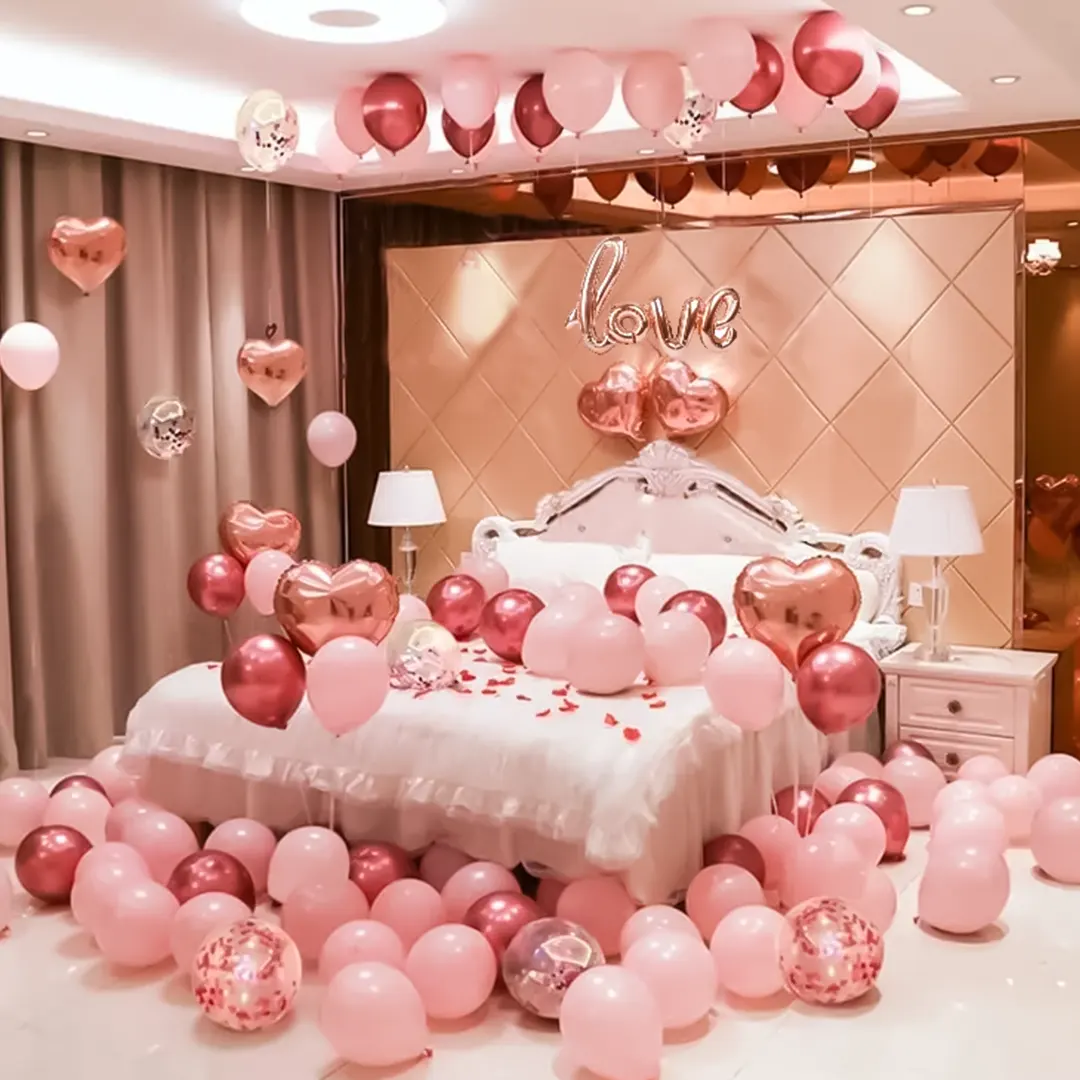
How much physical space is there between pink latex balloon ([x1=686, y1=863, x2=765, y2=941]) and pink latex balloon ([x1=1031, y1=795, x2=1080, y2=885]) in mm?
889

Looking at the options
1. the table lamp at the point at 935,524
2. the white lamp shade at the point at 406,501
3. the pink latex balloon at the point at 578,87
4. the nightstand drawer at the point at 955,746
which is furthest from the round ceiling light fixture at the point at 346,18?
the nightstand drawer at the point at 955,746

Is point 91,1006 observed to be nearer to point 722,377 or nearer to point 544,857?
point 544,857

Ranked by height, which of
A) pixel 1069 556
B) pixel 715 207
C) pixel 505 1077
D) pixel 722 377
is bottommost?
pixel 505 1077

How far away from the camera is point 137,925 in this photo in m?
3.15

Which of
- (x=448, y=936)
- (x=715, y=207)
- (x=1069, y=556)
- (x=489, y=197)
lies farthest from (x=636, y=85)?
(x=448, y=936)

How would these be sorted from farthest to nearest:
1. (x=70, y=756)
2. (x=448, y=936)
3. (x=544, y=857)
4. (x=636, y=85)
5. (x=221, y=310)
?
(x=221, y=310), (x=70, y=756), (x=636, y=85), (x=544, y=857), (x=448, y=936)

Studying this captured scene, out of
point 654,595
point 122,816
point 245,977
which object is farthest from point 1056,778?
point 122,816

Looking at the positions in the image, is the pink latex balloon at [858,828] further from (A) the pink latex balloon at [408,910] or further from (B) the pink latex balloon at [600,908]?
(A) the pink latex balloon at [408,910]

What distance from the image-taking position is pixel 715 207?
5027 mm

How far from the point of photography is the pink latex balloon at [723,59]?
12.2 ft

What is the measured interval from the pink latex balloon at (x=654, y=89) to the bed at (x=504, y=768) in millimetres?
1691

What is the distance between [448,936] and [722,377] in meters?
2.72

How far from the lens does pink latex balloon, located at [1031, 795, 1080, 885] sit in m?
3.64

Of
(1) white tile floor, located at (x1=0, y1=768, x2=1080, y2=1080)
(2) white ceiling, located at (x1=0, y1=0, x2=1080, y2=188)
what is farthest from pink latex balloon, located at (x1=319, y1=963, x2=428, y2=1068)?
(2) white ceiling, located at (x1=0, y1=0, x2=1080, y2=188)
